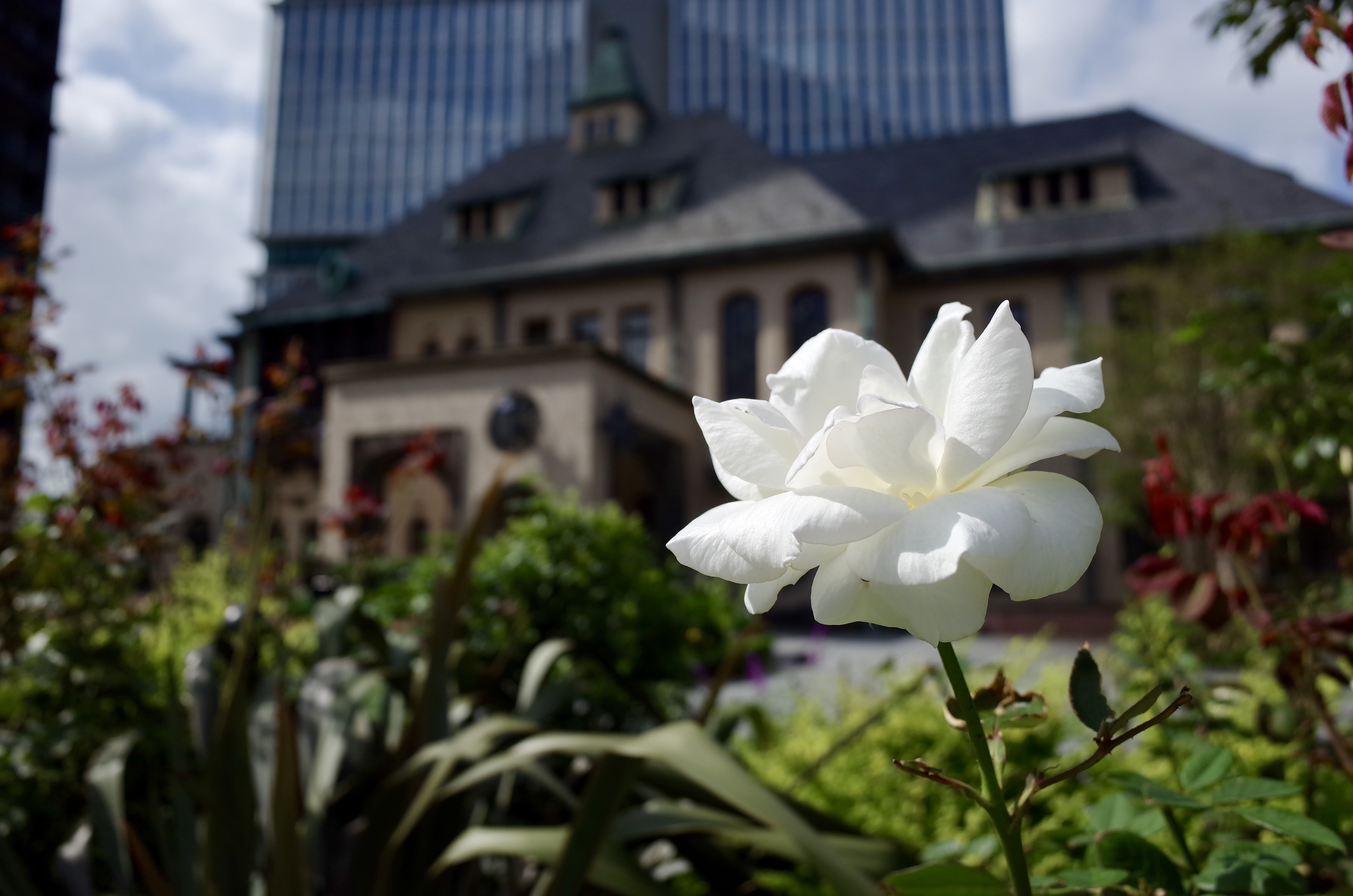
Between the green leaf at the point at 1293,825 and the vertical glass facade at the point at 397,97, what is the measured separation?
6882cm

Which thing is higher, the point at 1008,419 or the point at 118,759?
the point at 1008,419

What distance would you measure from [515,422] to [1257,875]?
1611 cm

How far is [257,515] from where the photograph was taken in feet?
8.36

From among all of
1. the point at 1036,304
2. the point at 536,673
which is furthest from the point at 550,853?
the point at 1036,304

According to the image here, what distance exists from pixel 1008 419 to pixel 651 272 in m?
20.9

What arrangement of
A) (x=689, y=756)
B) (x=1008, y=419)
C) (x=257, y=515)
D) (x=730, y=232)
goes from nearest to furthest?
(x=1008, y=419)
(x=689, y=756)
(x=257, y=515)
(x=730, y=232)

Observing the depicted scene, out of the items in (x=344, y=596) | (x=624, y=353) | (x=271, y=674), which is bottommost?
(x=271, y=674)

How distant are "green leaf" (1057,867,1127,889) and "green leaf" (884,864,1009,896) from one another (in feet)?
0.18

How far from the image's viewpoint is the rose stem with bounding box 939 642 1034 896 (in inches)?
25.7

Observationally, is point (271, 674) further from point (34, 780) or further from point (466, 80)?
point (466, 80)

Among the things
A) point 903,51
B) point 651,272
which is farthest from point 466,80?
point 651,272

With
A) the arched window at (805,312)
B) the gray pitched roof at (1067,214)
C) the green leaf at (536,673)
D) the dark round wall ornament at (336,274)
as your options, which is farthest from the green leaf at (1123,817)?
the dark round wall ornament at (336,274)

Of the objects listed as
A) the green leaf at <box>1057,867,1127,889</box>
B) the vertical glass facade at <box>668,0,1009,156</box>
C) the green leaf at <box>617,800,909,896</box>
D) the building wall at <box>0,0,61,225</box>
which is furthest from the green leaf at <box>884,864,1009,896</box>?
the vertical glass facade at <box>668,0,1009,156</box>

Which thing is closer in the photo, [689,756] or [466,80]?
[689,756]
